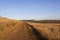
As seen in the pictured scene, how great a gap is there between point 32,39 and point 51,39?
7.22 feet

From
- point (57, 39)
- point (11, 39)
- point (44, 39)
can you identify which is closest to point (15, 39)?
point (11, 39)

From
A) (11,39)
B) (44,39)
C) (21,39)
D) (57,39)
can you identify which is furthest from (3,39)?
(57,39)

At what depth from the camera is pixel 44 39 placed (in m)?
17.2

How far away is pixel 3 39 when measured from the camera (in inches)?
666

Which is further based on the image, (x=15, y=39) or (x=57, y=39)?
(x=57, y=39)

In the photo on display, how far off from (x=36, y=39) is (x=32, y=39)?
43 centimetres

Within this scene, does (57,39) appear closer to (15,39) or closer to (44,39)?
(44,39)

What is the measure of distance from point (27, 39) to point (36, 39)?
1.04 metres

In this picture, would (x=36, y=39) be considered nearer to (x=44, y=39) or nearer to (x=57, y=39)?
(x=44, y=39)

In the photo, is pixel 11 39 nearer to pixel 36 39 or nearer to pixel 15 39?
pixel 15 39

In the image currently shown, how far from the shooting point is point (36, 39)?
17.1m

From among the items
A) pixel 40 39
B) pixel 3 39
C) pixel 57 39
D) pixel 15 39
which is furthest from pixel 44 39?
pixel 3 39

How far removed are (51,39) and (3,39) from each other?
17.3 ft

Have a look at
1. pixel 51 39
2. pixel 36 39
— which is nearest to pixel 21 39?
pixel 36 39
